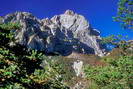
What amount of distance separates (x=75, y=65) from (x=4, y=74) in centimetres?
15890

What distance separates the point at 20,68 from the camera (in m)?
11.8

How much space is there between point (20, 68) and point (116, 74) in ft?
44.8

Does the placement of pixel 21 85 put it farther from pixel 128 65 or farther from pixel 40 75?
pixel 128 65

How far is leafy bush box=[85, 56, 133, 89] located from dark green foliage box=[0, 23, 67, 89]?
11.0 m

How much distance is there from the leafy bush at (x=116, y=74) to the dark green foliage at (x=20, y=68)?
36.2 feet

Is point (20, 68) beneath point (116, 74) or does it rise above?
beneath

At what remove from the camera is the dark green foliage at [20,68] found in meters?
9.74

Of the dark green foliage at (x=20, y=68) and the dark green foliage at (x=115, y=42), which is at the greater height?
the dark green foliage at (x=115, y=42)

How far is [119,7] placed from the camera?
70.4 feet

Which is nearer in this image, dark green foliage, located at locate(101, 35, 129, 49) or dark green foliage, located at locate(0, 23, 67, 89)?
dark green foliage, located at locate(0, 23, 67, 89)

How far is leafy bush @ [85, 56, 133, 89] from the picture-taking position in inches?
926

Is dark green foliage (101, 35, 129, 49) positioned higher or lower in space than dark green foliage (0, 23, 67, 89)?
higher

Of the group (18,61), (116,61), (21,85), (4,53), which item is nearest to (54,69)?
(18,61)

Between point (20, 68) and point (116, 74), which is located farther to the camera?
point (116, 74)
